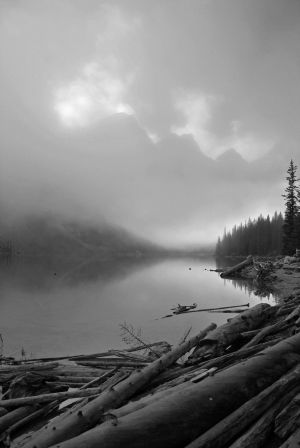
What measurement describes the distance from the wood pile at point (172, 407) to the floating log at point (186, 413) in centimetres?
1

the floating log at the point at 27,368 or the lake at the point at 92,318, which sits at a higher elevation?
the floating log at the point at 27,368

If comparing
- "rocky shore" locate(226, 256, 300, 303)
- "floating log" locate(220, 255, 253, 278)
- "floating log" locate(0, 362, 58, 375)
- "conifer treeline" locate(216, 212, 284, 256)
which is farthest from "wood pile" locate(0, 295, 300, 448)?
"conifer treeline" locate(216, 212, 284, 256)

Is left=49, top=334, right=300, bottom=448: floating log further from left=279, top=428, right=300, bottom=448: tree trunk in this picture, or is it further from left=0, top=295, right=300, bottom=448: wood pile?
left=279, top=428, right=300, bottom=448: tree trunk

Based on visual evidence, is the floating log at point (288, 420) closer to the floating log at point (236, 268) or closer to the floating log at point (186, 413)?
the floating log at point (186, 413)

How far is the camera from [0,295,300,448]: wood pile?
4746 millimetres

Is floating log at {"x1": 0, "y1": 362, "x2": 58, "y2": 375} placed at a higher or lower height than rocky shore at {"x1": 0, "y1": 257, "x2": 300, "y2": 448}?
lower

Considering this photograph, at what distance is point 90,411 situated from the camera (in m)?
5.85

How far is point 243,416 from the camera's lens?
5.18 m

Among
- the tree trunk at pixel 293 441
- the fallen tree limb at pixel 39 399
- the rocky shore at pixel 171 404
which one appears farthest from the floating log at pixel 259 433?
the fallen tree limb at pixel 39 399

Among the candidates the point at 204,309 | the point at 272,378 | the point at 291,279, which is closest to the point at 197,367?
the point at 272,378

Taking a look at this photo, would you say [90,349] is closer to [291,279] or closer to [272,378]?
[272,378]

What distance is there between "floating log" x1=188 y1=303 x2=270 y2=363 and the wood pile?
26 centimetres

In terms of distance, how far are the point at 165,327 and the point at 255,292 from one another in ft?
61.3

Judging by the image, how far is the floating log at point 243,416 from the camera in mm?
4754
